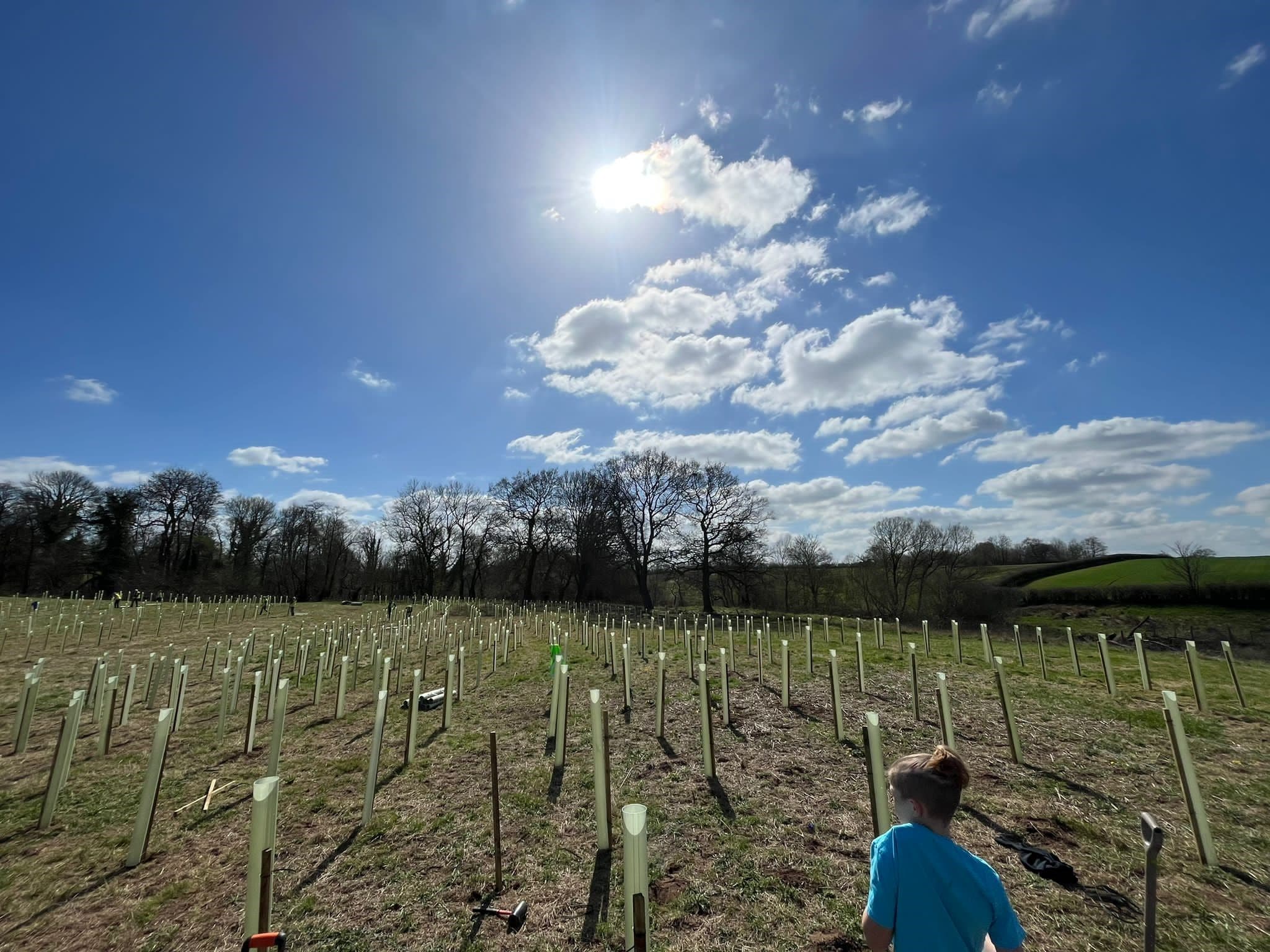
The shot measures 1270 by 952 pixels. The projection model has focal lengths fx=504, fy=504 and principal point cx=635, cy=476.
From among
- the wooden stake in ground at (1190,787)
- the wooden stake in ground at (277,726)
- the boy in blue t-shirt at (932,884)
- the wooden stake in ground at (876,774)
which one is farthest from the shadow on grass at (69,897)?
the wooden stake in ground at (1190,787)

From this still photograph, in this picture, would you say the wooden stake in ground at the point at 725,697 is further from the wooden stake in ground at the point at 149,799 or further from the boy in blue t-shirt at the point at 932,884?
the wooden stake in ground at the point at 149,799

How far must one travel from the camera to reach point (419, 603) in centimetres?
3712

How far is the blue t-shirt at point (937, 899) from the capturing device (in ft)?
6.06

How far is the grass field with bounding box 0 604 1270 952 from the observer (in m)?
3.48

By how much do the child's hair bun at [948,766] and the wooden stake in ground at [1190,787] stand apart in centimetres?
343

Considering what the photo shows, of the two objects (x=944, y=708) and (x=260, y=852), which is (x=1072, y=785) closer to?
(x=944, y=708)

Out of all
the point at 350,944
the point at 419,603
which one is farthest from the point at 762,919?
the point at 419,603

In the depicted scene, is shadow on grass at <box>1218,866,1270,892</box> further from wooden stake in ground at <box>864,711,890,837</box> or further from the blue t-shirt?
the blue t-shirt

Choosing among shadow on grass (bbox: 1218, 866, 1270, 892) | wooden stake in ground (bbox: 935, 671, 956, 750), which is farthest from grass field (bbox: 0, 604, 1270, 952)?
wooden stake in ground (bbox: 935, 671, 956, 750)

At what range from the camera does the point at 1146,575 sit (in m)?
39.1

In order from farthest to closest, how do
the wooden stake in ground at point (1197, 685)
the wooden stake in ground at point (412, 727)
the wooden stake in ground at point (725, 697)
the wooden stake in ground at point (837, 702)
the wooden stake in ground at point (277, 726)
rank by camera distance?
the wooden stake in ground at point (1197, 685)
the wooden stake in ground at point (725, 697)
the wooden stake in ground at point (837, 702)
the wooden stake in ground at point (412, 727)
the wooden stake in ground at point (277, 726)

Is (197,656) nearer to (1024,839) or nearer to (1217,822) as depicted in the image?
(1024,839)

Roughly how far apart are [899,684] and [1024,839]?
565 cm

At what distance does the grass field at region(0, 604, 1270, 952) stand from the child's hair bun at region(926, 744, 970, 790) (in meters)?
2.23
